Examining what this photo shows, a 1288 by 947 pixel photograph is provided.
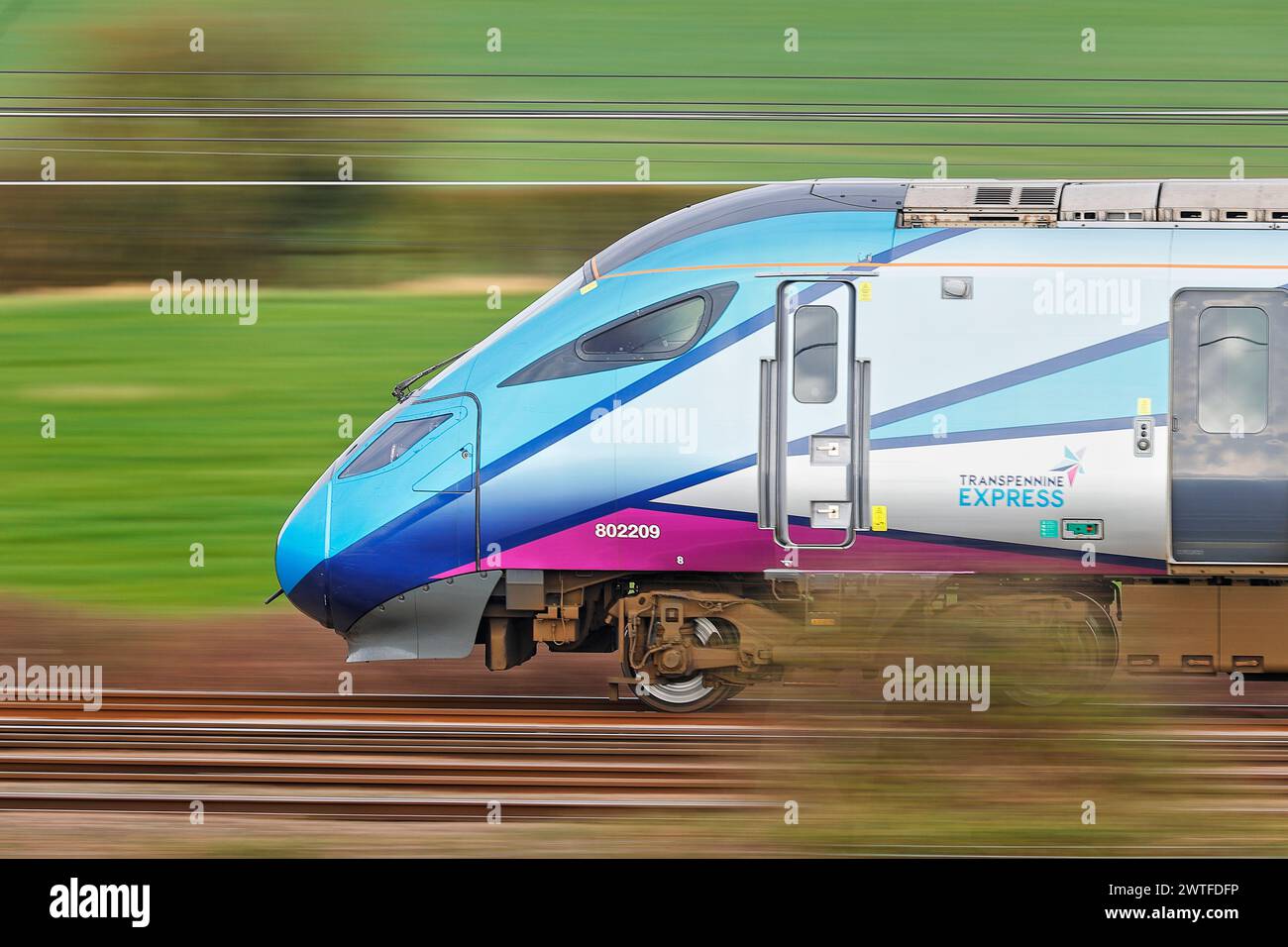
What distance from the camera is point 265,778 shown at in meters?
9.86

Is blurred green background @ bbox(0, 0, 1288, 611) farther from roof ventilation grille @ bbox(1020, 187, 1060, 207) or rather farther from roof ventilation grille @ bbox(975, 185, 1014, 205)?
roof ventilation grille @ bbox(1020, 187, 1060, 207)

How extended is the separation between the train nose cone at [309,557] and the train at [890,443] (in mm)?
53

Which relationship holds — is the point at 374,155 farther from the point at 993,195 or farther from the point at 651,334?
the point at 993,195

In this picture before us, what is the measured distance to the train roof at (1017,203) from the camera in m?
10.5

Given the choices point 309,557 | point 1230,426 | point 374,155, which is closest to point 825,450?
point 1230,426

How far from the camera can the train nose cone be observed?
1091cm

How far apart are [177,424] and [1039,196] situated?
1160cm

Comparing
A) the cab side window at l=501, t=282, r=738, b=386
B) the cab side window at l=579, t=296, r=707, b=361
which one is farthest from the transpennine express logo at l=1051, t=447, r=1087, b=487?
the cab side window at l=579, t=296, r=707, b=361

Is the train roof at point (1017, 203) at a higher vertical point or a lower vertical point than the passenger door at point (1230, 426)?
higher

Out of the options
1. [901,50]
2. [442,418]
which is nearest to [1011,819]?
[442,418]

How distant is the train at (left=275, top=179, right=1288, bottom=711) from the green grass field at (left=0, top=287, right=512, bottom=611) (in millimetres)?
6285

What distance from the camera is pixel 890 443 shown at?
33.8 ft

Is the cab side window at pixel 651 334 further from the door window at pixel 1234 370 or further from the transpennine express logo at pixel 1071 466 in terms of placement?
the door window at pixel 1234 370

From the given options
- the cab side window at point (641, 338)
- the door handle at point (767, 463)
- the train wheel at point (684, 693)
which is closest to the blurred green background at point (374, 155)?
the train wheel at point (684, 693)
